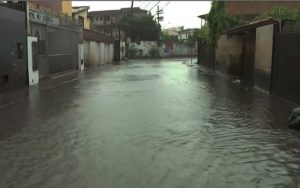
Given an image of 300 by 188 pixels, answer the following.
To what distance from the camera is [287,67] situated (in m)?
15.3

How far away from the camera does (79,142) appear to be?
871 cm

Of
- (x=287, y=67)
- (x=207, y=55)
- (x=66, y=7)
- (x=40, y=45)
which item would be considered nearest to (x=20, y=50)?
(x=40, y=45)

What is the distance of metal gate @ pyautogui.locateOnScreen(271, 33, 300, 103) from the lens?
564 inches

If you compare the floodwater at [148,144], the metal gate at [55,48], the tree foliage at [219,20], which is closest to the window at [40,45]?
the metal gate at [55,48]

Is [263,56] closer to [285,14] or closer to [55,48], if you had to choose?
[285,14]

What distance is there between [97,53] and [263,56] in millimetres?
31893

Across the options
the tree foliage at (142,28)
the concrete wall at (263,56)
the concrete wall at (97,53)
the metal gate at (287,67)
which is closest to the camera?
the metal gate at (287,67)

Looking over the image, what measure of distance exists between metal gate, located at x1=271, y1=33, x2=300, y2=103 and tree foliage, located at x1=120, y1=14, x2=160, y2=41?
71190mm

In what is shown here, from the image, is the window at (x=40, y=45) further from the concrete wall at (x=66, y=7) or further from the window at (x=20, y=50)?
the concrete wall at (x=66, y=7)

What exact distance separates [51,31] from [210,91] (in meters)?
13.4

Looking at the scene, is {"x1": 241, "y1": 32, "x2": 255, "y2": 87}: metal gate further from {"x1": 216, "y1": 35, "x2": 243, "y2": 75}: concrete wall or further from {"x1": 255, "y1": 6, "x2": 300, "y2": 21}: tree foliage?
{"x1": 216, "y1": 35, "x2": 243, "y2": 75}: concrete wall

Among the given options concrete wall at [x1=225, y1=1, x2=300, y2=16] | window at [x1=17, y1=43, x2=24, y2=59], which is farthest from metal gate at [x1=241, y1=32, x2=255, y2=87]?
concrete wall at [x1=225, y1=1, x2=300, y2=16]

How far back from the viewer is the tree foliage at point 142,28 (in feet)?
286

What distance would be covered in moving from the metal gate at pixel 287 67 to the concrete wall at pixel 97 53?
92.5 ft
